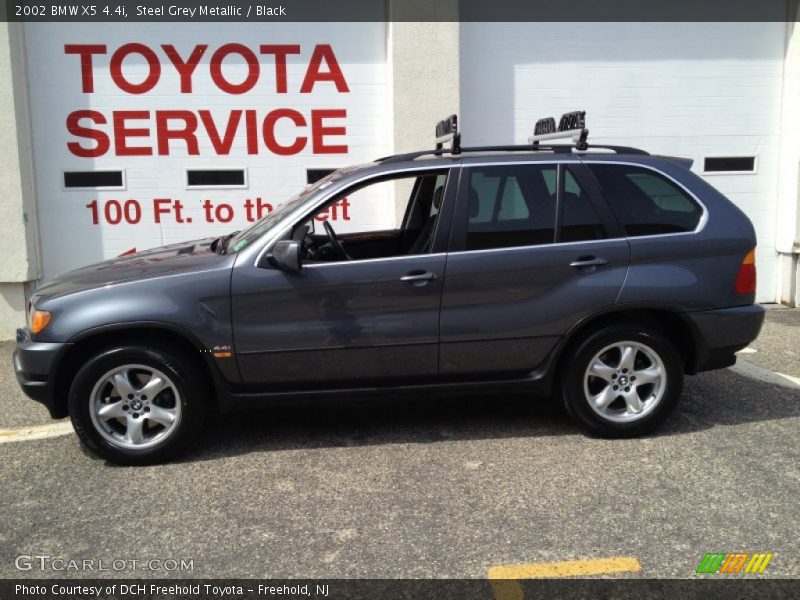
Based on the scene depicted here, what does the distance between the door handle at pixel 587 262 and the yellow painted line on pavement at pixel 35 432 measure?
346cm

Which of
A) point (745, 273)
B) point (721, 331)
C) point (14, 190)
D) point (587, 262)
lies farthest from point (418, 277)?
point (14, 190)

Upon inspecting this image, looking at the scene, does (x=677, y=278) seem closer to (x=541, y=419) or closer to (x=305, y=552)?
(x=541, y=419)

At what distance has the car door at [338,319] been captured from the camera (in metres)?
4.20

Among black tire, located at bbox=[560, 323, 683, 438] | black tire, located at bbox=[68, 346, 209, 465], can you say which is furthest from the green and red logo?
black tire, located at bbox=[68, 346, 209, 465]

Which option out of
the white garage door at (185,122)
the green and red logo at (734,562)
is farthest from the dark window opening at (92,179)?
the green and red logo at (734,562)

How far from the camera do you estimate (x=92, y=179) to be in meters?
7.93

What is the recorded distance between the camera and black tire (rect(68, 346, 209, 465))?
4.12 m

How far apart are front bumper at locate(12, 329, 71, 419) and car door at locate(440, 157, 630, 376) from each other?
86.4 inches

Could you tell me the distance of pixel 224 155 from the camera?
8008 millimetres

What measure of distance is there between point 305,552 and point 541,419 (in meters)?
2.18

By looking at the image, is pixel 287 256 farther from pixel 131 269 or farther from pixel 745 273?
pixel 745 273

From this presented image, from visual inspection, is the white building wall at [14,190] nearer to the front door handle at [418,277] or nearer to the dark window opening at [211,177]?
the dark window opening at [211,177]

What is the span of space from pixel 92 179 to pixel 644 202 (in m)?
5.93

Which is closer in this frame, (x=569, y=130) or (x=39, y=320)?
(x=39, y=320)
